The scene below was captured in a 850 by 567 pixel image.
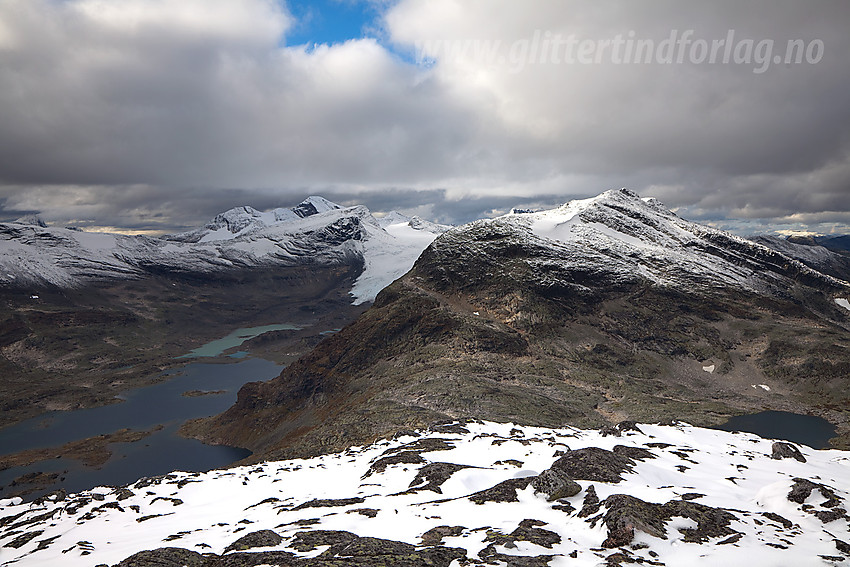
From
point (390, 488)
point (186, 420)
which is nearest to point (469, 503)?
point (390, 488)

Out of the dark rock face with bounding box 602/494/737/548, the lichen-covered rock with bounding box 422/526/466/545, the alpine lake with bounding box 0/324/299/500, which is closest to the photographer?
the dark rock face with bounding box 602/494/737/548

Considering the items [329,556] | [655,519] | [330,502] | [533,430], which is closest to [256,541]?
[329,556]

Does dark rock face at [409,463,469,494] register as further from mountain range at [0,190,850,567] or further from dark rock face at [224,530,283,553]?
dark rock face at [224,530,283,553]

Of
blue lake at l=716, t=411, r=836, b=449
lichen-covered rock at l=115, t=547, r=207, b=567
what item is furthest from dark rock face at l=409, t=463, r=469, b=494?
blue lake at l=716, t=411, r=836, b=449

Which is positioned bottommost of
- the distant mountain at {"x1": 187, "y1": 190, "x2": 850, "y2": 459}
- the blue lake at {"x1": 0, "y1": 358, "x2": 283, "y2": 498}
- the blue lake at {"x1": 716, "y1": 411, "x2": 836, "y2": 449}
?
the blue lake at {"x1": 0, "y1": 358, "x2": 283, "y2": 498}

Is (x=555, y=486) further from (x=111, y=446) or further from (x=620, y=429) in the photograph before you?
(x=111, y=446)

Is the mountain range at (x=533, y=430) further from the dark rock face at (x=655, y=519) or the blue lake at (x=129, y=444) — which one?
the blue lake at (x=129, y=444)
